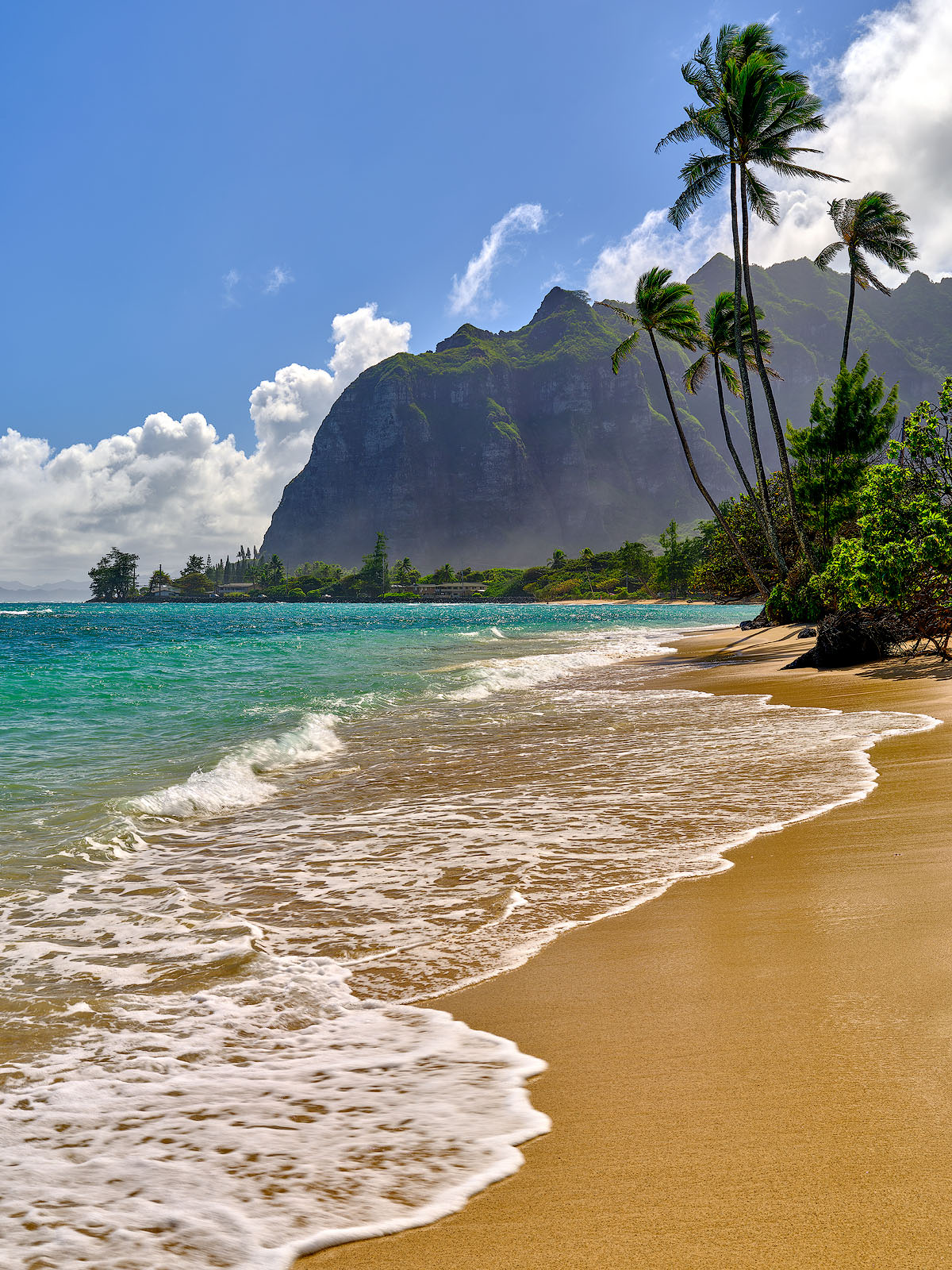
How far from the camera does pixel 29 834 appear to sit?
6551mm

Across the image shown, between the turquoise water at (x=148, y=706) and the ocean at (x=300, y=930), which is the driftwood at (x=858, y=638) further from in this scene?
the turquoise water at (x=148, y=706)

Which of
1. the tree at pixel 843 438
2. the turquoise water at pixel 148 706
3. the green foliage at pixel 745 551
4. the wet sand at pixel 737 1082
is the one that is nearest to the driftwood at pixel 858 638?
the turquoise water at pixel 148 706

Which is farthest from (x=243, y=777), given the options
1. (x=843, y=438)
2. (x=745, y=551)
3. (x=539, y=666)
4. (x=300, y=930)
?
(x=745, y=551)

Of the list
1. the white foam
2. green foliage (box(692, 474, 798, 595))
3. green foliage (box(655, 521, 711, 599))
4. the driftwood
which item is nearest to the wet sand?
the white foam

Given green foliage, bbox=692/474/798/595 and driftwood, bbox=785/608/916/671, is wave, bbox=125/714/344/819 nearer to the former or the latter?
driftwood, bbox=785/608/916/671

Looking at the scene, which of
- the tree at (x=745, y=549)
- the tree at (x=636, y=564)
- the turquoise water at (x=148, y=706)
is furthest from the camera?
the tree at (x=636, y=564)

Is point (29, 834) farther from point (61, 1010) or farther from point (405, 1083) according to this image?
point (405, 1083)

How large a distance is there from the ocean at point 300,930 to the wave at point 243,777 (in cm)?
5

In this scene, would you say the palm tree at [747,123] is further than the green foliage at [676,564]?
No

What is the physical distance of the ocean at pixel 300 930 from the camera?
7.27ft

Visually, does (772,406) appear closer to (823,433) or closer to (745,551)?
(823,433)

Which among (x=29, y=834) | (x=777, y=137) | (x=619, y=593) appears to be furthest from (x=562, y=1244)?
(x=619, y=593)

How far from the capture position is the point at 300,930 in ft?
14.2

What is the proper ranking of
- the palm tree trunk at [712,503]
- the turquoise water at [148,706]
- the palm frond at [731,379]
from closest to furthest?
the turquoise water at [148,706]
the palm tree trunk at [712,503]
the palm frond at [731,379]
